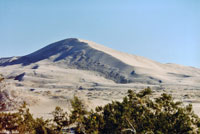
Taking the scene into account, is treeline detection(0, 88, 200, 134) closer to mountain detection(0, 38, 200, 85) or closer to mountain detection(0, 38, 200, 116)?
mountain detection(0, 38, 200, 116)

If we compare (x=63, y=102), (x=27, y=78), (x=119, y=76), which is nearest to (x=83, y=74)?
(x=119, y=76)

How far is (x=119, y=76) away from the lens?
4781cm

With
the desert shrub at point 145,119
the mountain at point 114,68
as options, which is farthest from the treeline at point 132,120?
the mountain at point 114,68

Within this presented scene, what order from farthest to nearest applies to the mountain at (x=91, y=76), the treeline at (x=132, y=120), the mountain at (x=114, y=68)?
the mountain at (x=114, y=68) → the mountain at (x=91, y=76) → the treeline at (x=132, y=120)

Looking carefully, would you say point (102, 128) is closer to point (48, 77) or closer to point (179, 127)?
point (179, 127)

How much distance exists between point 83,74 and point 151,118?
42.7 metres

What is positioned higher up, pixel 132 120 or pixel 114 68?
pixel 114 68

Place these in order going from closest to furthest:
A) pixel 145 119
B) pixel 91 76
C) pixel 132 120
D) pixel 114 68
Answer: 1. pixel 145 119
2. pixel 132 120
3. pixel 91 76
4. pixel 114 68

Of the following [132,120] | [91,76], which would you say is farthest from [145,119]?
[91,76]

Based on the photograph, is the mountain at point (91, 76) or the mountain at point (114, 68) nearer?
the mountain at point (91, 76)

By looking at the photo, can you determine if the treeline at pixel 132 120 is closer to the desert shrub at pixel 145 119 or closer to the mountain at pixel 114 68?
the desert shrub at pixel 145 119

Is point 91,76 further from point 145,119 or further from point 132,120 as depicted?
point 145,119

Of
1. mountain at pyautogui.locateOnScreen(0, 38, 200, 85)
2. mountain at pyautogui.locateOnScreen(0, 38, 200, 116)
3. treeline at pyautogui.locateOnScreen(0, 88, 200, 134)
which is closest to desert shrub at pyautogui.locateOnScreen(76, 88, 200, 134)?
treeline at pyautogui.locateOnScreen(0, 88, 200, 134)

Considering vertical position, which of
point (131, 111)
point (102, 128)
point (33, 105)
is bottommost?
point (33, 105)
